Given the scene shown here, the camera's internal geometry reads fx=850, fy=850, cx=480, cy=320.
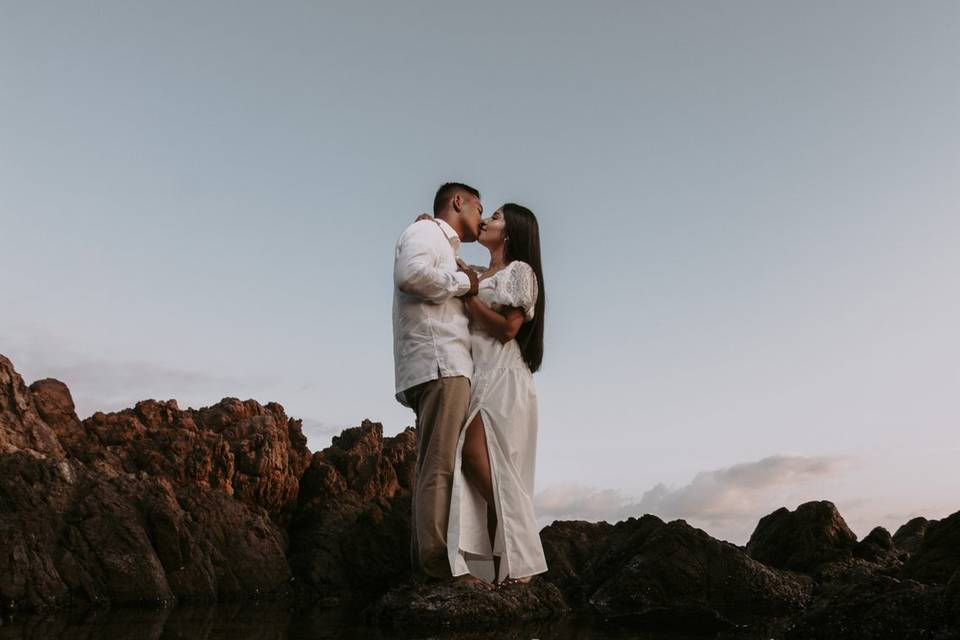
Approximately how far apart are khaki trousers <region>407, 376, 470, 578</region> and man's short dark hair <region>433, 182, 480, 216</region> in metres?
2.01

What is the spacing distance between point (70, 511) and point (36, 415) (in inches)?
162

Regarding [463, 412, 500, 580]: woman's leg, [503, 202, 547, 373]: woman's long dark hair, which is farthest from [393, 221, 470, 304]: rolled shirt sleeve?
[463, 412, 500, 580]: woman's leg

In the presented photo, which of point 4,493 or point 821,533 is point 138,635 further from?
point 821,533

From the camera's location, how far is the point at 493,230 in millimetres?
8773

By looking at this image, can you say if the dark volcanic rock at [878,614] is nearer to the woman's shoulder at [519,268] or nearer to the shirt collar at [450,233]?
the woman's shoulder at [519,268]

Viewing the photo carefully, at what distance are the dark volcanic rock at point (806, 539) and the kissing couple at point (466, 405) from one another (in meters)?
6.46

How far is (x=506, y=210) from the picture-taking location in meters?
8.81

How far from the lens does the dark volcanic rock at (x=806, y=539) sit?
12.8m

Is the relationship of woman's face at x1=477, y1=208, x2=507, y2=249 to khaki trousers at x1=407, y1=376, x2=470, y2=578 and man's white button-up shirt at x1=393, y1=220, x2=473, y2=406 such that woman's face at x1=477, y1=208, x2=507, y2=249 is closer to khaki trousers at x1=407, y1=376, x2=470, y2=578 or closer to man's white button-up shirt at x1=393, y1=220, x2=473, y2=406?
man's white button-up shirt at x1=393, y1=220, x2=473, y2=406

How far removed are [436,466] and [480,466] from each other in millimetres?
463

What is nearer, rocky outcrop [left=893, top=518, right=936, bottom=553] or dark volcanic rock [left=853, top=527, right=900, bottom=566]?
dark volcanic rock [left=853, top=527, right=900, bottom=566]

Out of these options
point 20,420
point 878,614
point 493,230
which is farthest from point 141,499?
point 878,614

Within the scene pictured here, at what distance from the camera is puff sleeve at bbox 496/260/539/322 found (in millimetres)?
8141

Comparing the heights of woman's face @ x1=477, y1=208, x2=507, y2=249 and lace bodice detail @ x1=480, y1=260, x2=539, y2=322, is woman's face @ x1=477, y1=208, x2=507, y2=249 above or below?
above
